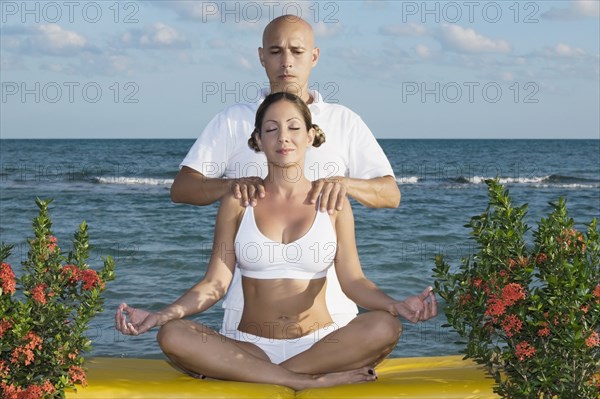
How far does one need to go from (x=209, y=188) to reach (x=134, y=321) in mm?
973

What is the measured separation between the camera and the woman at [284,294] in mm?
4355

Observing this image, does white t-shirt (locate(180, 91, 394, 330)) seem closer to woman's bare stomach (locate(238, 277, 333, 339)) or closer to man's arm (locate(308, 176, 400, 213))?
man's arm (locate(308, 176, 400, 213))

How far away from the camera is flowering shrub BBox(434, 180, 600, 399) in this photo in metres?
3.88

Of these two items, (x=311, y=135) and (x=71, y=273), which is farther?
(x=311, y=135)

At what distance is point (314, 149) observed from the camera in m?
5.15

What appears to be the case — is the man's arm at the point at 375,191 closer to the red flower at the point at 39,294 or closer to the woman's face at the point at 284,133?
the woman's face at the point at 284,133

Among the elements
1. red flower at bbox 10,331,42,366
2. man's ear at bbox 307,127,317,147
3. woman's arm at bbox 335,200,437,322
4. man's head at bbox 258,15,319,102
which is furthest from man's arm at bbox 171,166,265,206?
red flower at bbox 10,331,42,366

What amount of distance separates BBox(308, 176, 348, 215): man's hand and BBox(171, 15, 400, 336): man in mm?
229

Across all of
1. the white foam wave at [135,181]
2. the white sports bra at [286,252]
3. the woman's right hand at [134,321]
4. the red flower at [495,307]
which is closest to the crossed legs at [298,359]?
the woman's right hand at [134,321]

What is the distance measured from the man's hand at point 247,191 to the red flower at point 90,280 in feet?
2.80

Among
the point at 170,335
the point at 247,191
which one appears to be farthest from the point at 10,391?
the point at 247,191

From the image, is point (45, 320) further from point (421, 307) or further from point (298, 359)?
point (421, 307)

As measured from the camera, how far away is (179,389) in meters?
4.29

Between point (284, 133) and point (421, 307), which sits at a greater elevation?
point (284, 133)
